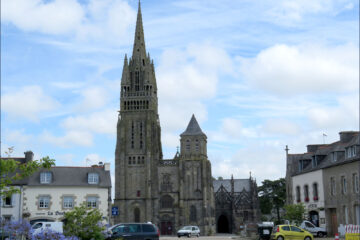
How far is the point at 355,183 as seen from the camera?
120 feet

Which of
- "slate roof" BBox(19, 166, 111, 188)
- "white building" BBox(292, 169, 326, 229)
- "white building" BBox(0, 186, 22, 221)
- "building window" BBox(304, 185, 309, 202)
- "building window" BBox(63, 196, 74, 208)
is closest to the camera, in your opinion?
"white building" BBox(292, 169, 326, 229)

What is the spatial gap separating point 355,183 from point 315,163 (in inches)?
316

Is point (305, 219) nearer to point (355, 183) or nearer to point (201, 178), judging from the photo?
point (355, 183)

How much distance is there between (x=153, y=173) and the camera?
77188 millimetres

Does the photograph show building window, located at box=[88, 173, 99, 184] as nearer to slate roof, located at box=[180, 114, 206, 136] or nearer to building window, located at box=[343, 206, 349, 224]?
building window, located at box=[343, 206, 349, 224]

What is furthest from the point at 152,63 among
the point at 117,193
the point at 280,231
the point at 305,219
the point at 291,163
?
the point at 280,231

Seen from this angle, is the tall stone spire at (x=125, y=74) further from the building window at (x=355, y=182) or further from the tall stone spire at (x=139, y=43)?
the building window at (x=355, y=182)

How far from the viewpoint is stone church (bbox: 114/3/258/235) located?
7538 cm

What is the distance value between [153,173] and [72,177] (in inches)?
1140

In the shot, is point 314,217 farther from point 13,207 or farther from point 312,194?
point 13,207

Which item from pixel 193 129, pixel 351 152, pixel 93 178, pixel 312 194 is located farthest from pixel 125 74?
pixel 351 152

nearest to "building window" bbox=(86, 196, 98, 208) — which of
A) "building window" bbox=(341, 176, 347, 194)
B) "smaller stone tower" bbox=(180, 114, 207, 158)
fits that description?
"building window" bbox=(341, 176, 347, 194)

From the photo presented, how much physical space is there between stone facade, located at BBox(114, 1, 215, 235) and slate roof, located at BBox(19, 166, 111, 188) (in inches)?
1024

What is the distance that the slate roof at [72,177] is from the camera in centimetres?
4786
